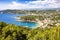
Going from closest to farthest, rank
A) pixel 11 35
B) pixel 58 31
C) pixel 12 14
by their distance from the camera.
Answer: pixel 58 31 < pixel 11 35 < pixel 12 14

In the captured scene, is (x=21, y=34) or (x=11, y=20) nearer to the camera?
(x=21, y=34)

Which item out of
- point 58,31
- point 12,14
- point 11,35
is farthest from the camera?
point 12,14

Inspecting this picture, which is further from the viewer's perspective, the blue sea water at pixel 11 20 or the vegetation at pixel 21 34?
the blue sea water at pixel 11 20

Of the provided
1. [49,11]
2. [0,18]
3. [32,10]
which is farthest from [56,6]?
[0,18]

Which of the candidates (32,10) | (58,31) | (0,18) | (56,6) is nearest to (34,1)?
(32,10)

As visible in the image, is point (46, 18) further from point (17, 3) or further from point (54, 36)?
point (54, 36)

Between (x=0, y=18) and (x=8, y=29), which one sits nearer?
(x=8, y=29)

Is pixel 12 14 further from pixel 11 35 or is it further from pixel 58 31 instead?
pixel 58 31

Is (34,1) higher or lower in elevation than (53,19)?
higher

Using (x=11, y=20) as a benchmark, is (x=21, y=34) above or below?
below

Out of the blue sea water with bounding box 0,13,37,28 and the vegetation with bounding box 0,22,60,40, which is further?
the blue sea water with bounding box 0,13,37,28
